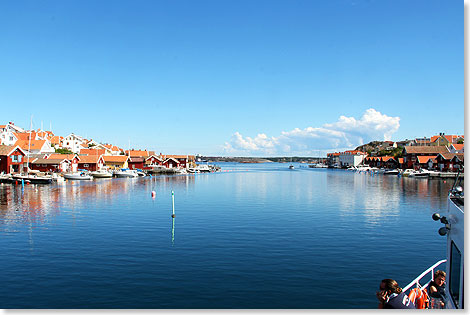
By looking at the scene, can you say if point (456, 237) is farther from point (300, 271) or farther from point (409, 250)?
point (409, 250)

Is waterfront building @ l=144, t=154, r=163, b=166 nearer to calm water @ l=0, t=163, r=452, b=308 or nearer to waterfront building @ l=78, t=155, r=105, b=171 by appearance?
waterfront building @ l=78, t=155, r=105, b=171

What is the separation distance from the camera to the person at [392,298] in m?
10.0

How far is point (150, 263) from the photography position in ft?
70.0

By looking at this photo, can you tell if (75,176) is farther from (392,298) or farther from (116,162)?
(392,298)

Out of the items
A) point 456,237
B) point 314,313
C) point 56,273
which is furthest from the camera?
point 56,273

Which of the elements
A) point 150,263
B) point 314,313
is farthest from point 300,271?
point 314,313

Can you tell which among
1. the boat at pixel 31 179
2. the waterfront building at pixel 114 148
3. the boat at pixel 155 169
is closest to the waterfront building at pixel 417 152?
the boat at pixel 155 169

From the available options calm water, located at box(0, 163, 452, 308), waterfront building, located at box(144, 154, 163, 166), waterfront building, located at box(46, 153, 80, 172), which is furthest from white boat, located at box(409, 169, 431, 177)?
waterfront building, located at box(46, 153, 80, 172)

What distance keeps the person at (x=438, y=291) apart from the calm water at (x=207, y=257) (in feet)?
12.3

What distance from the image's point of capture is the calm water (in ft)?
53.9

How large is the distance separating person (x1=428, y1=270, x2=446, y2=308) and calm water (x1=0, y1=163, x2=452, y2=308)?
3.76 m

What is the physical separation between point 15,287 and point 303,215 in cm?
2898

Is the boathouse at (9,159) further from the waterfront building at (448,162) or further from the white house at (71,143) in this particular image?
the waterfront building at (448,162)

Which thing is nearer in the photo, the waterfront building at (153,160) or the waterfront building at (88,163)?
the waterfront building at (88,163)
